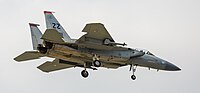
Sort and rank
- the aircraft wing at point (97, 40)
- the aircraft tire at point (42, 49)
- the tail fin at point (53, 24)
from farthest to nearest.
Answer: the tail fin at point (53, 24) → the aircraft tire at point (42, 49) → the aircraft wing at point (97, 40)

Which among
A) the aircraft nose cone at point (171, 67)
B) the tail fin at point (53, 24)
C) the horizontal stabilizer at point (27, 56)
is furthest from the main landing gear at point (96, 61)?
the aircraft nose cone at point (171, 67)

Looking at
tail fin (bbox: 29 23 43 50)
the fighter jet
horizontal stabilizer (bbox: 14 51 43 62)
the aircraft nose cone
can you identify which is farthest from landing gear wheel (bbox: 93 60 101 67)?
the aircraft nose cone

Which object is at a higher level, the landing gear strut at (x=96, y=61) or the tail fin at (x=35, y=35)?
the tail fin at (x=35, y=35)

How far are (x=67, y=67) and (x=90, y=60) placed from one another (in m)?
4.77

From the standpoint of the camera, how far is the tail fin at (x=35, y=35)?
64000 millimetres

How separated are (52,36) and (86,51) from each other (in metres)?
4.30

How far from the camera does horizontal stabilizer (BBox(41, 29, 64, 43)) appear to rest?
61.6 meters

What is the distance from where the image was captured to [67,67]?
7125 centimetres

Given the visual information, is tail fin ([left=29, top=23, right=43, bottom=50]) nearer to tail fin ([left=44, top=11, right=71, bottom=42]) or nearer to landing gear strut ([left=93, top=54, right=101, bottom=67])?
tail fin ([left=44, top=11, right=71, bottom=42])

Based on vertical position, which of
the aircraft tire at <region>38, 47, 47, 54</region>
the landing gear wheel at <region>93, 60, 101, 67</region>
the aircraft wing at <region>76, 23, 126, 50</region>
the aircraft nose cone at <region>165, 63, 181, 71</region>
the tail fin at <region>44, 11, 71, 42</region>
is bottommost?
the aircraft nose cone at <region>165, 63, 181, 71</region>

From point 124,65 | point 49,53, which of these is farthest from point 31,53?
point 124,65

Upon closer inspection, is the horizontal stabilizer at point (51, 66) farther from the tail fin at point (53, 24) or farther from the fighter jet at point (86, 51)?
the tail fin at point (53, 24)

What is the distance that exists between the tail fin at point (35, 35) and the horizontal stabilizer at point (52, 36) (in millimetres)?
1494

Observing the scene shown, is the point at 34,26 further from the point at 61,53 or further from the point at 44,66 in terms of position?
the point at 44,66
